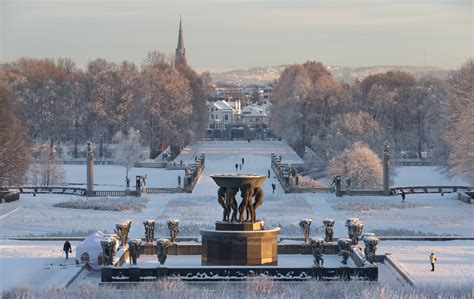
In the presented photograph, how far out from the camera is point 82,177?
75.6 m

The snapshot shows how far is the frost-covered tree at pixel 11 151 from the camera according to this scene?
54.0 metres

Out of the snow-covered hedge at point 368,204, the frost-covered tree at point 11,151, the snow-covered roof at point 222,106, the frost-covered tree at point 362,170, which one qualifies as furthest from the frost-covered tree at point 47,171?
the snow-covered roof at point 222,106

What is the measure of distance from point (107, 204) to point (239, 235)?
79.5 ft

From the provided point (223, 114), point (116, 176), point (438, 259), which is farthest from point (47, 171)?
point (223, 114)

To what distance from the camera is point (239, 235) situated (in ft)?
94.6

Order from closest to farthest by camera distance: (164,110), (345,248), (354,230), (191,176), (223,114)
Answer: (345,248) < (354,230) < (191,176) < (164,110) < (223,114)

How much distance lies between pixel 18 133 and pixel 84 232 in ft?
66.8

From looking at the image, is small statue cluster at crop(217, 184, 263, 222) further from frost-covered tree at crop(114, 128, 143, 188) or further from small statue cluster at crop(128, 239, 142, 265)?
frost-covered tree at crop(114, 128, 143, 188)

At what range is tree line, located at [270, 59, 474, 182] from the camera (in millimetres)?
71312

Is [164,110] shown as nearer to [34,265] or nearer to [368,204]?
[368,204]

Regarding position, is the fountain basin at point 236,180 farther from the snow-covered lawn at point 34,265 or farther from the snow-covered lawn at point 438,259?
the snow-covered lawn at point 438,259

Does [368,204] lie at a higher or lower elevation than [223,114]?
lower

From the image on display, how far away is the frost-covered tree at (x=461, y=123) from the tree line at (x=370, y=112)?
130 mm

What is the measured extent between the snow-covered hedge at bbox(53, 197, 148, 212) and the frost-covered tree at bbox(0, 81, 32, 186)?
11.2ft
